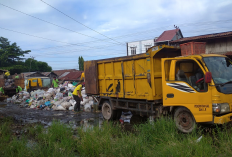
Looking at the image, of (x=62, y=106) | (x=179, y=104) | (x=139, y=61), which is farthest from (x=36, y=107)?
(x=179, y=104)

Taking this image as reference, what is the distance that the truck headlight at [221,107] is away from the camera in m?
4.36


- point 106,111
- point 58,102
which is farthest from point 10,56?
point 106,111

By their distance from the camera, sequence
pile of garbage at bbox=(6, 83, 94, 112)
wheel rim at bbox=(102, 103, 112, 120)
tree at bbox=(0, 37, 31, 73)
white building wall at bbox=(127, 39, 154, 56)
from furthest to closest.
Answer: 1. tree at bbox=(0, 37, 31, 73)
2. white building wall at bbox=(127, 39, 154, 56)
3. pile of garbage at bbox=(6, 83, 94, 112)
4. wheel rim at bbox=(102, 103, 112, 120)

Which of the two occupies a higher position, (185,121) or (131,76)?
(131,76)

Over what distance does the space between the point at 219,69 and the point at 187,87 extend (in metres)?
0.85

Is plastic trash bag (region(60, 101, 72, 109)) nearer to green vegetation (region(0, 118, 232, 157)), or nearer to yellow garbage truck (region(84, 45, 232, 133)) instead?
yellow garbage truck (region(84, 45, 232, 133))

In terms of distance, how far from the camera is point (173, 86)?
5.19 meters

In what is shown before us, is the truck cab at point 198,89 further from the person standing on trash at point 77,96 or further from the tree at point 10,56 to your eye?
the tree at point 10,56

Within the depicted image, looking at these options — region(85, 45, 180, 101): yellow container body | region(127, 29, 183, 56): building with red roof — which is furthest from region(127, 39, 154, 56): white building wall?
region(85, 45, 180, 101): yellow container body

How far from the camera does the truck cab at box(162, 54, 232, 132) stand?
14.5 ft

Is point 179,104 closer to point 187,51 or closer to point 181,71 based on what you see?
point 181,71

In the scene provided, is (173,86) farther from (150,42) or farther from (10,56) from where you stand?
(10,56)

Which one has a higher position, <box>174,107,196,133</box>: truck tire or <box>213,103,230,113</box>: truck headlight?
<box>213,103,230,113</box>: truck headlight

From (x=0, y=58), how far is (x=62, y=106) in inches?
1297
